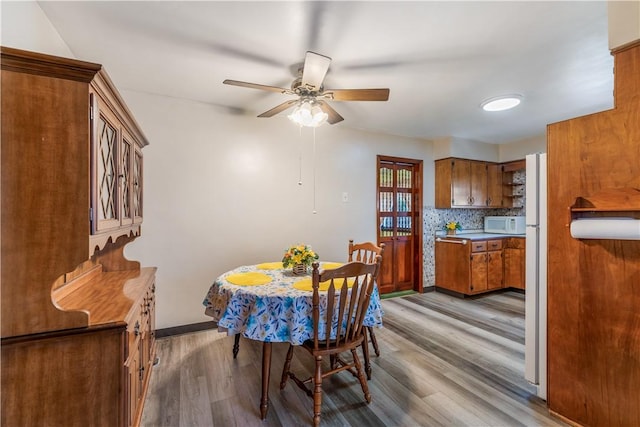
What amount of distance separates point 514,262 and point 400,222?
1841 millimetres

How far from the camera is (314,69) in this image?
1.83 metres

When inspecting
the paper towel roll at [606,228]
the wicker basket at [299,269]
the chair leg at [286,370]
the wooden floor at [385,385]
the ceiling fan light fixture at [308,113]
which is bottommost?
the wooden floor at [385,385]

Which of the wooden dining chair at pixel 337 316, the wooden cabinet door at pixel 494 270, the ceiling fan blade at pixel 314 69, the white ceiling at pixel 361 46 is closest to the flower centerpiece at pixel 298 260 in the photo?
the wooden dining chair at pixel 337 316

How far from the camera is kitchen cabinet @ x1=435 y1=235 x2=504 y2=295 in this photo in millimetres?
4066

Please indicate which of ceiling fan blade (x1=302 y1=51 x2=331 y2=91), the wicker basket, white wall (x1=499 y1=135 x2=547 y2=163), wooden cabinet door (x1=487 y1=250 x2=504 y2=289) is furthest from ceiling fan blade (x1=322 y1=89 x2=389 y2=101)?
white wall (x1=499 y1=135 x2=547 y2=163)

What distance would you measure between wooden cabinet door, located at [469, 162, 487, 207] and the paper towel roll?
10.5ft

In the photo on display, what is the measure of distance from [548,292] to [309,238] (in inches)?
94.5

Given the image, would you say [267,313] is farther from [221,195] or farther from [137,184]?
[221,195]

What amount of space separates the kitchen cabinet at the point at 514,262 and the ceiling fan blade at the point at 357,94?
367cm

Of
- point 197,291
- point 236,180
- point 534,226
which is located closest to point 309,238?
point 236,180

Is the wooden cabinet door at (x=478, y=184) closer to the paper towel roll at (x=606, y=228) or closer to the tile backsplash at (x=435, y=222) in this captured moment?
the tile backsplash at (x=435, y=222)

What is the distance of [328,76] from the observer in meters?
2.36

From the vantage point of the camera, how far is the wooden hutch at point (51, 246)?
1.03 meters

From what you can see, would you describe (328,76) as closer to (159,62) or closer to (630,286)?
(159,62)
